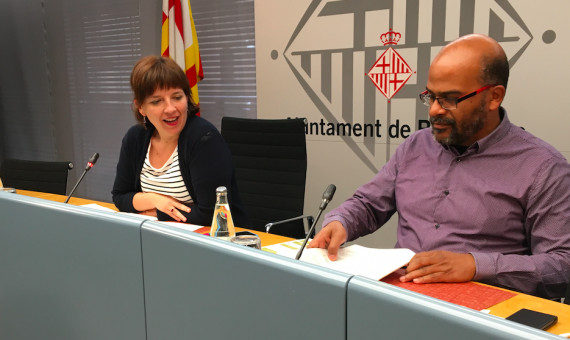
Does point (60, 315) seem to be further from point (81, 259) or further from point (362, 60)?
point (362, 60)

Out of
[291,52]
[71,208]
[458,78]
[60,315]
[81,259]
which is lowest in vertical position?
[60,315]

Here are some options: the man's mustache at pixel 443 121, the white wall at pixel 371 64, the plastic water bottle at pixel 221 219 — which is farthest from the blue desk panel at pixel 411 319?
the white wall at pixel 371 64

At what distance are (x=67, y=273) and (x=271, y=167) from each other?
1561 mm

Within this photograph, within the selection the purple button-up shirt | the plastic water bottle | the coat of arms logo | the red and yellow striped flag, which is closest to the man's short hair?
the purple button-up shirt

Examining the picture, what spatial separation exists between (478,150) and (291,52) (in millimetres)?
2093

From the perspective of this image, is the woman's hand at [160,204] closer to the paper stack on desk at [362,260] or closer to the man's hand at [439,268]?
the paper stack on desk at [362,260]

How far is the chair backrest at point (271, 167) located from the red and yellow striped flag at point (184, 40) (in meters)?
1.23

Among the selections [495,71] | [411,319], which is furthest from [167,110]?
[411,319]

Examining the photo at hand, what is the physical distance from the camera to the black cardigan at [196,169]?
82.6 inches

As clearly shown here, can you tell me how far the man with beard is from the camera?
1.47 m

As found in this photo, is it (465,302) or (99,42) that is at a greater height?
(99,42)

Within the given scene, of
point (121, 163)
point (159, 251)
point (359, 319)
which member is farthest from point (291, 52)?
point (359, 319)

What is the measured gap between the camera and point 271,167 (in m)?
2.69

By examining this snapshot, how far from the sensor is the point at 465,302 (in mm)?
1238
